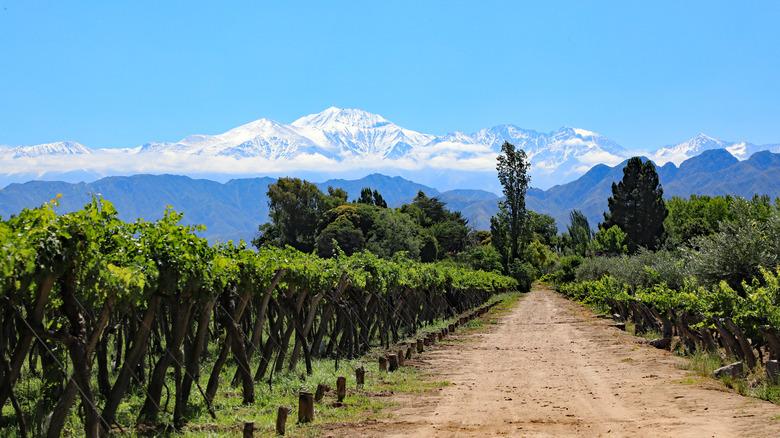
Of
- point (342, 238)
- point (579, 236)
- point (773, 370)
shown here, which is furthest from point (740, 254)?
point (579, 236)

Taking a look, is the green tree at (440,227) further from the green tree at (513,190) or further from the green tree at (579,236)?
the green tree at (579,236)

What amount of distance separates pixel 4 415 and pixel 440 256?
8332cm

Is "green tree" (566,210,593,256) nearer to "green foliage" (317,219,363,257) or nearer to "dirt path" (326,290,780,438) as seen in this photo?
"green foliage" (317,219,363,257)

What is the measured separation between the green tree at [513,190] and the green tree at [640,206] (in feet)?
52.4

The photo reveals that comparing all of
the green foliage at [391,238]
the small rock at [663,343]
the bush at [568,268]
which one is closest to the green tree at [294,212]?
the green foliage at [391,238]

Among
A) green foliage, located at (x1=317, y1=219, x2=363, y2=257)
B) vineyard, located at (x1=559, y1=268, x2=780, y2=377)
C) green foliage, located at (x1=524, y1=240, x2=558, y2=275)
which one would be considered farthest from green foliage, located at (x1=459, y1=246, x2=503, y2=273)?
vineyard, located at (x1=559, y1=268, x2=780, y2=377)

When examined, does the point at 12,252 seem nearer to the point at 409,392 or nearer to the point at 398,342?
the point at 409,392

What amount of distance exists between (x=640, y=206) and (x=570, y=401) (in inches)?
3077

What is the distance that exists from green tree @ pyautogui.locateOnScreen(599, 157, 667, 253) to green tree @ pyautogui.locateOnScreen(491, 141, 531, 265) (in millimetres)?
15974

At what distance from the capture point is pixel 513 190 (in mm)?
76625

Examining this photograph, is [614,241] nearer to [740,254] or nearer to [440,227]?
[440,227]

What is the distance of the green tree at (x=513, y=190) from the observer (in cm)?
7581

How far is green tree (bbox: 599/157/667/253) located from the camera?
80250mm

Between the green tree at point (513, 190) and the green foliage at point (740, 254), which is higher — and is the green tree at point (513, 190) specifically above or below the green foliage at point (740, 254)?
above
